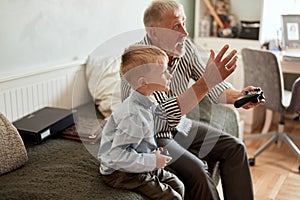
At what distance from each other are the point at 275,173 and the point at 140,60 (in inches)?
63.3

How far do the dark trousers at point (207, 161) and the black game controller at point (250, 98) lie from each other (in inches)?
9.7

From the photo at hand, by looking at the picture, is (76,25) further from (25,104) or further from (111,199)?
(111,199)

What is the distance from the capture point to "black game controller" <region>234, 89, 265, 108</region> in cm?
163

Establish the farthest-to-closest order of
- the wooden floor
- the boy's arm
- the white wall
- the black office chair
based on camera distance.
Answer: the black office chair
the wooden floor
the white wall
the boy's arm

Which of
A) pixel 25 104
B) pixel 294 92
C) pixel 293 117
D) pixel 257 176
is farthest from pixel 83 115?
pixel 293 117

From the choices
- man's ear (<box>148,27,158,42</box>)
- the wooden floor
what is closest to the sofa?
the wooden floor

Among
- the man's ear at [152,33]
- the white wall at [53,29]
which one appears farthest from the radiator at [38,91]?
the man's ear at [152,33]

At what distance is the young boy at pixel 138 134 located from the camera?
1362 mm

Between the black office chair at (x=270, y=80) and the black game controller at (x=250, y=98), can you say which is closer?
the black game controller at (x=250, y=98)

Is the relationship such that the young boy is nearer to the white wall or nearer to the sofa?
the sofa

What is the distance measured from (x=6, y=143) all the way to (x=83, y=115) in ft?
2.09

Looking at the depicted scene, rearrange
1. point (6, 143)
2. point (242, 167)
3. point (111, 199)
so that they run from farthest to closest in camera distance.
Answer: point (242, 167), point (6, 143), point (111, 199)

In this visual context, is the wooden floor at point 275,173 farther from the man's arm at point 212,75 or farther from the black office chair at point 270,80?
the man's arm at point 212,75

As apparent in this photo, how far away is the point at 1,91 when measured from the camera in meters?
1.94
